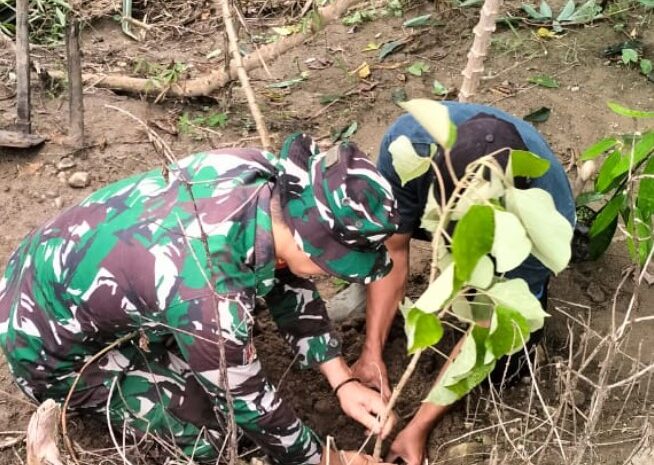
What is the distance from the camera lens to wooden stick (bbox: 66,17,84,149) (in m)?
3.08

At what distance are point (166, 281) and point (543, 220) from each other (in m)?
0.81

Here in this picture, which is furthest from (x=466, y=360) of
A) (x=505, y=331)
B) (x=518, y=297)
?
(x=518, y=297)

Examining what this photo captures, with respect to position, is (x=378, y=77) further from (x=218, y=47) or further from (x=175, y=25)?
(x=175, y=25)

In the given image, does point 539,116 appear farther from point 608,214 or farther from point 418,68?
point 608,214

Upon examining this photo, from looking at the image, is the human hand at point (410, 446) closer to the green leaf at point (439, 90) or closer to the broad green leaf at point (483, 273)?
the broad green leaf at point (483, 273)

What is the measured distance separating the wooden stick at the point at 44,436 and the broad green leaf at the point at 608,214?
1.60 meters

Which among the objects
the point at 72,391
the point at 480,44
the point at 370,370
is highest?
the point at 480,44

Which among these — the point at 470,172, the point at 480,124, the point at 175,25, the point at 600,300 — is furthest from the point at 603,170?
the point at 175,25

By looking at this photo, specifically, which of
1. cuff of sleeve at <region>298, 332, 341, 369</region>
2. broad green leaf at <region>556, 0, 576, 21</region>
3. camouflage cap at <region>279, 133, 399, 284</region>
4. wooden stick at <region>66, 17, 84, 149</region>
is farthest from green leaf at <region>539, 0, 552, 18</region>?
camouflage cap at <region>279, 133, 399, 284</region>

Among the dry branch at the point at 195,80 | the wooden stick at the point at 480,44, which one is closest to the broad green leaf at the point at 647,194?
the wooden stick at the point at 480,44

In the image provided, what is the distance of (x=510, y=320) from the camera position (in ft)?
4.40

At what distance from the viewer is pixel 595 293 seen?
8.67ft

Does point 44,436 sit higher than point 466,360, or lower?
lower

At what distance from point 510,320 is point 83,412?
1.35 metres
